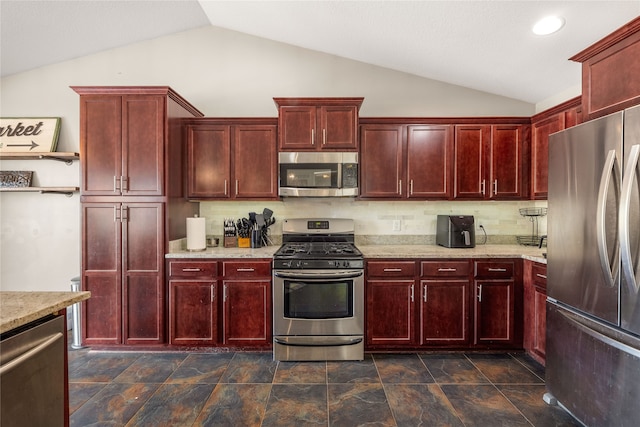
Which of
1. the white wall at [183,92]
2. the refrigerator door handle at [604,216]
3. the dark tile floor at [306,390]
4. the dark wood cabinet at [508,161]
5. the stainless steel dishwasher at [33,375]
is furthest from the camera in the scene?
the white wall at [183,92]

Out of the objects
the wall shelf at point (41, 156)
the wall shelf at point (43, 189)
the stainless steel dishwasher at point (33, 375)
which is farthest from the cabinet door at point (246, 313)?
the wall shelf at point (41, 156)

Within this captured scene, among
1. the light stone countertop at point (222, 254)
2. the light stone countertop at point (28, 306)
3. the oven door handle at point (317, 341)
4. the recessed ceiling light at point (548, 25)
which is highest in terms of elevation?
the recessed ceiling light at point (548, 25)

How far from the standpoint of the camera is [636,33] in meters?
1.66

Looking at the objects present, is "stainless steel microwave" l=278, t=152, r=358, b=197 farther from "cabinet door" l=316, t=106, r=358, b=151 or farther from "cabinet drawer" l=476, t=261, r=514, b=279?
"cabinet drawer" l=476, t=261, r=514, b=279

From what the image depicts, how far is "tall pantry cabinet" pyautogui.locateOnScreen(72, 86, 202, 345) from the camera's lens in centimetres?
282

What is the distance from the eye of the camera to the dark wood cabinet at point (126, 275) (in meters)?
2.83

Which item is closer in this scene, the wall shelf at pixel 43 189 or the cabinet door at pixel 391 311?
the cabinet door at pixel 391 311

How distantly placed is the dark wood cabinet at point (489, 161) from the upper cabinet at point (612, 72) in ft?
3.89

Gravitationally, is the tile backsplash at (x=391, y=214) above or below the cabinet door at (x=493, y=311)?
above

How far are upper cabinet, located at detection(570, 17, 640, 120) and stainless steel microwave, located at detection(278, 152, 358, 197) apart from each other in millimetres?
1780

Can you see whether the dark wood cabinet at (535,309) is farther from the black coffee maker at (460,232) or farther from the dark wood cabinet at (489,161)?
the dark wood cabinet at (489,161)

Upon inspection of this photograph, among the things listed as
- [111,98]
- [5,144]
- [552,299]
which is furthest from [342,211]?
[5,144]

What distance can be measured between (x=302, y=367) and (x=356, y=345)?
1.67 ft

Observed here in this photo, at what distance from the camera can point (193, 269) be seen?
285 cm
